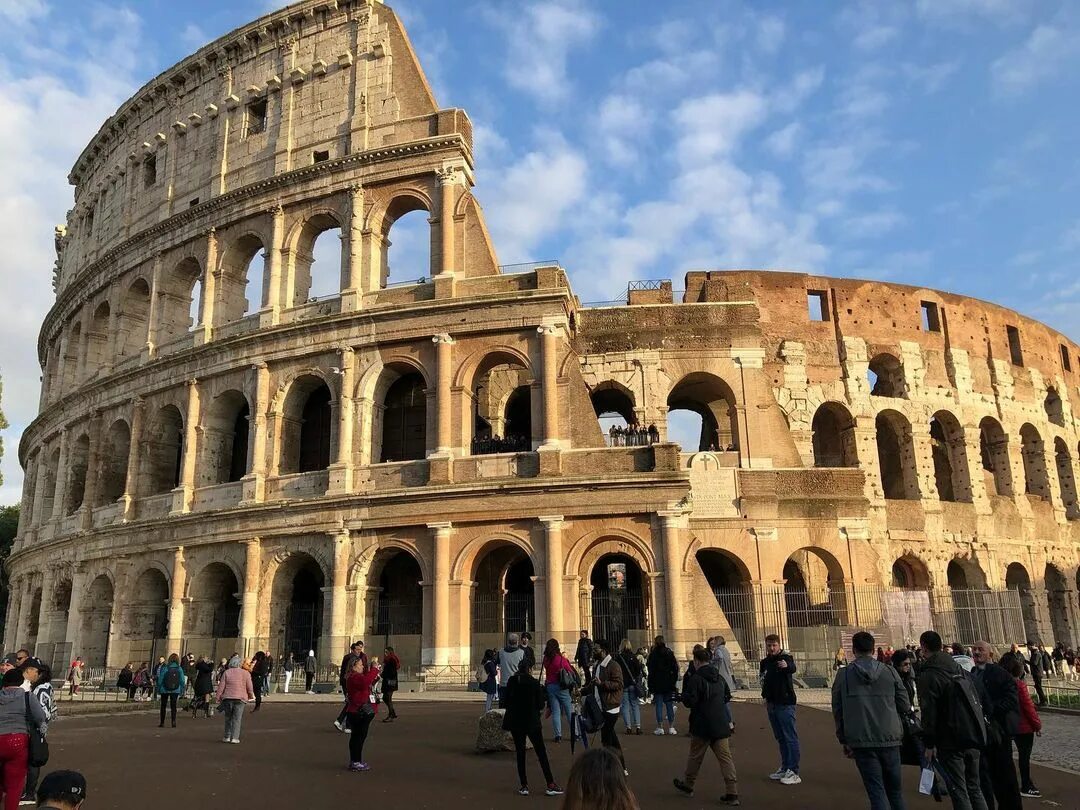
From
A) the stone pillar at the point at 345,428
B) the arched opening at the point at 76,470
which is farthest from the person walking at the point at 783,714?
the arched opening at the point at 76,470

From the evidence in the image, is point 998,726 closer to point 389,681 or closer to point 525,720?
point 525,720

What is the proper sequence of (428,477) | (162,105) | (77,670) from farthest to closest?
(162,105), (77,670), (428,477)

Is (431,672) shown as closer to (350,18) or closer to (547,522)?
(547,522)

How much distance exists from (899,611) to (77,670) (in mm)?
21030

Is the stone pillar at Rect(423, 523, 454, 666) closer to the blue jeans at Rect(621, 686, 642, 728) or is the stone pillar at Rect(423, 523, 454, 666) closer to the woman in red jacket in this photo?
the blue jeans at Rect(621, 686, 642, 728)

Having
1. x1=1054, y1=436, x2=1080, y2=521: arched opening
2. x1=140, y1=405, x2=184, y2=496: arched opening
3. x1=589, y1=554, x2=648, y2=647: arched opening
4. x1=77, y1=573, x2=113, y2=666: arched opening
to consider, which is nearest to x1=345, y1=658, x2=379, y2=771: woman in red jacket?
x1=589, y1=554, x2=648, y2=647: arched opening

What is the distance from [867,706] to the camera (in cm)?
562

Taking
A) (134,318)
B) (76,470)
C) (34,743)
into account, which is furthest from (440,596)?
(76,470)

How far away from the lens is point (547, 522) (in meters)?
19.2

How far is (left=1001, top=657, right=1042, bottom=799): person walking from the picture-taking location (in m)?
6.99

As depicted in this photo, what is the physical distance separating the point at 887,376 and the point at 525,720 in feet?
78.5

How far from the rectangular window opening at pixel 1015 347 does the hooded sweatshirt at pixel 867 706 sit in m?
28.9

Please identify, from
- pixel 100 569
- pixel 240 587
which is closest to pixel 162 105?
pixel 100 569

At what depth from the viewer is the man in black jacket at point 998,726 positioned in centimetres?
600
